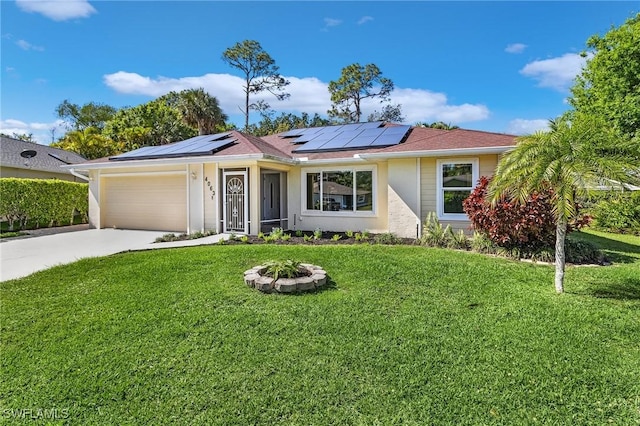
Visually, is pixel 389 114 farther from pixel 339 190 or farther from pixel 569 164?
pixel 569 164

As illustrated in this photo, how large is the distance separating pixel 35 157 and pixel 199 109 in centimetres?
1199

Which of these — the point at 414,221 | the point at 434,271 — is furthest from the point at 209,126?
the point at 434,271

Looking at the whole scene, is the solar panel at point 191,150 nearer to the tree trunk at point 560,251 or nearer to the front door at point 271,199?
the front door at point 271,199

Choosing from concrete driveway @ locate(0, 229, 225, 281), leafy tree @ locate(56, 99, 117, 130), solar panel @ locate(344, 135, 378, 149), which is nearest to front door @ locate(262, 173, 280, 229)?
concrete driveway @ locate(0, 229, 225, 281)

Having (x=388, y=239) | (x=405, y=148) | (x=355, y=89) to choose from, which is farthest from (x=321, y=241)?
(x=355, y=89)

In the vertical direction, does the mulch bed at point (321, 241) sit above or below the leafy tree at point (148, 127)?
below

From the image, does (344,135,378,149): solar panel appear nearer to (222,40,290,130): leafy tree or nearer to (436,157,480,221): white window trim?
(436,157,480,221): white window trim

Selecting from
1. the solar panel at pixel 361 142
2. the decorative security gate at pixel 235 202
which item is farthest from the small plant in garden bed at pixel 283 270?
the solar panel at pixel 361 142

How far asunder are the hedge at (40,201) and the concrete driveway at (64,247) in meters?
3.37

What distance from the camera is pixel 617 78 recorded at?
20.2m

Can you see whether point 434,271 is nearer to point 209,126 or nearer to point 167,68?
point 167,68

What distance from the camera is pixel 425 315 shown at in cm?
511

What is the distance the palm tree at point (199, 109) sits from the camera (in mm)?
29391

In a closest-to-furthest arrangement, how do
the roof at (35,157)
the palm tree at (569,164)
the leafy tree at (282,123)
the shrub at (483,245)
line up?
the palm tree at (569,164)
the shrub at (483,245)
the roof at (35,157)
the leafy tree at (282,123)
